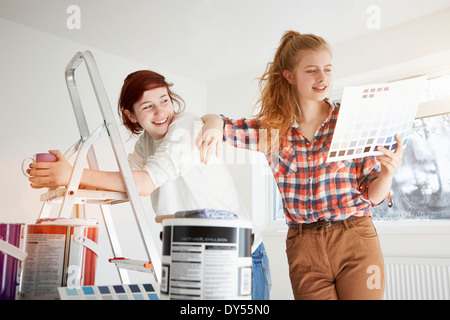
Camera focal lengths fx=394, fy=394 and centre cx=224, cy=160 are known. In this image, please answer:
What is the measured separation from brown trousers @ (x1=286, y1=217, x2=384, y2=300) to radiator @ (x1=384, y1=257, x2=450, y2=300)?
6.31 ft

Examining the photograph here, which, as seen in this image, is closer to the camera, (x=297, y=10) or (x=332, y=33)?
(x=297, y=10)

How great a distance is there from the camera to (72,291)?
367mm

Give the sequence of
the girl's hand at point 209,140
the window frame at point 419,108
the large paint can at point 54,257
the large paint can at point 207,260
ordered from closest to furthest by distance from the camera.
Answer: the large paint can at point 207,260
the large paint can at point 54,257
the girl's hand at point 209,140
the window frame at point 419,108

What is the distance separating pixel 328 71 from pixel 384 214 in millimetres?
2388

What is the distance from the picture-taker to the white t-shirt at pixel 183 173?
62cm

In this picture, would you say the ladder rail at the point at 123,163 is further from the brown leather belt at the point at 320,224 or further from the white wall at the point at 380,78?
the white wall at the point at 380,78

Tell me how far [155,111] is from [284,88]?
0.26 meters

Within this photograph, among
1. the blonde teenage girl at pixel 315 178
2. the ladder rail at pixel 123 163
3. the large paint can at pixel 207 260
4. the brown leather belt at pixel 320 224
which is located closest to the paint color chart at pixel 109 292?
the large paint can at pixel 207 260

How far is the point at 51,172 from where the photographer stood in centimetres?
55

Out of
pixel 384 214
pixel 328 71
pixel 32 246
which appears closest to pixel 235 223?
pixel 32 246

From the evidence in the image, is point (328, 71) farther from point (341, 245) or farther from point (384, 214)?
point (384, 214)

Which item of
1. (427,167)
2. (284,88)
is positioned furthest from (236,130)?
(427,167)

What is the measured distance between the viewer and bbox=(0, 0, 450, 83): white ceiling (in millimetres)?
2186

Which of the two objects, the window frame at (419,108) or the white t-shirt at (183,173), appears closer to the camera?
the white t-shirt at (183,173)
